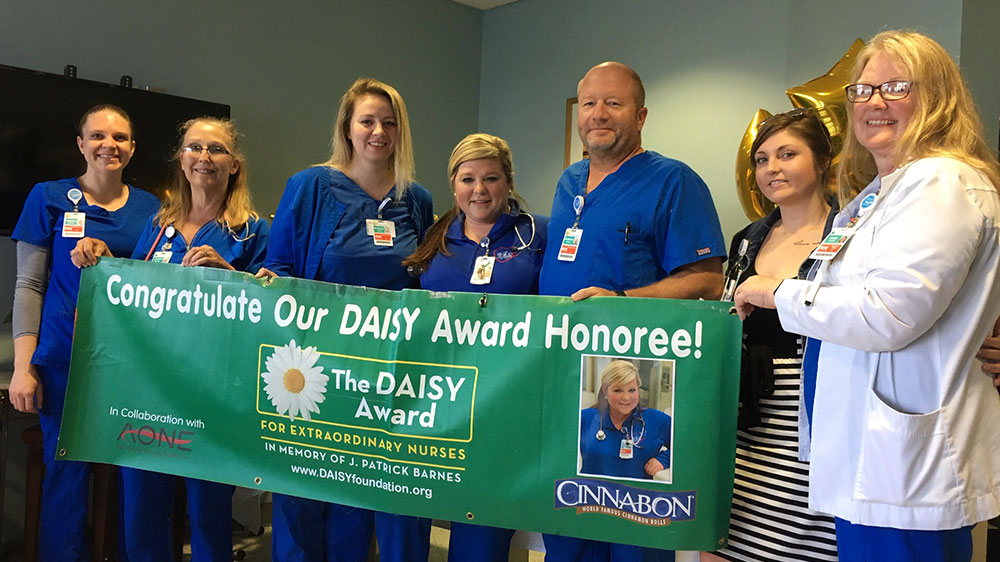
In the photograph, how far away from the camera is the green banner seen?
1.89 metres

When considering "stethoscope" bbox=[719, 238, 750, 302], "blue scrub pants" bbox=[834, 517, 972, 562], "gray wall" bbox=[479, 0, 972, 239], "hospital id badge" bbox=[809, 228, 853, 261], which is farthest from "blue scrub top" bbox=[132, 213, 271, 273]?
"gray wall" bbox=[479, 0, 972, 239]

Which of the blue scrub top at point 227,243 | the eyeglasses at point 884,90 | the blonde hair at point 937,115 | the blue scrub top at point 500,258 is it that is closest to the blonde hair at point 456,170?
the blue scrub top at point 500,258

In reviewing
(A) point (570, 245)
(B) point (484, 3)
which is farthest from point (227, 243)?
(B) point (484, 3)

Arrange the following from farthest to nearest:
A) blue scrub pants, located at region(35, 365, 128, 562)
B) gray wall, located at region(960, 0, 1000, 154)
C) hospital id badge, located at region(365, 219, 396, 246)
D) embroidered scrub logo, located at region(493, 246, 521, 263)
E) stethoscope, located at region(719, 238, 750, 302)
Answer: gray wall, located at region(960, 0, 1000, 154), blue scrub pants, located at region(35, 365, 128, 562), hospital id badge, located at region(365, 219, 396, 246), embroidered scrub logo, located at region(493, 246, 521, 263), stethoscope, located at region(719, 238, 750, 302)

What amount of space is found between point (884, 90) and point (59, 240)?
2655 millimetres

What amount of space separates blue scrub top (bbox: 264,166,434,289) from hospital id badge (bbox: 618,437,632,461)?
984mm

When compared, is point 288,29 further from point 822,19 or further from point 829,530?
point 829,530

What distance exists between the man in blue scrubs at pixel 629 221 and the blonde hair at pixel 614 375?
0.24 metres

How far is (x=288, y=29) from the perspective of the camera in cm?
518

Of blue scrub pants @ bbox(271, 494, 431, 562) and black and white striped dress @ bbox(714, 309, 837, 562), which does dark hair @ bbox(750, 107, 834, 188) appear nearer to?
black and white striped dress @ bbox(714, 309, 837, 562)

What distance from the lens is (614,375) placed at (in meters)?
1.93

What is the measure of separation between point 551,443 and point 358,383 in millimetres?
574

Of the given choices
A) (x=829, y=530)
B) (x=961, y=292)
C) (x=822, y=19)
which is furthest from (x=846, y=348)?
(x=822, y=19)

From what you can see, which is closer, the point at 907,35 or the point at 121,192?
the point at 907,35
